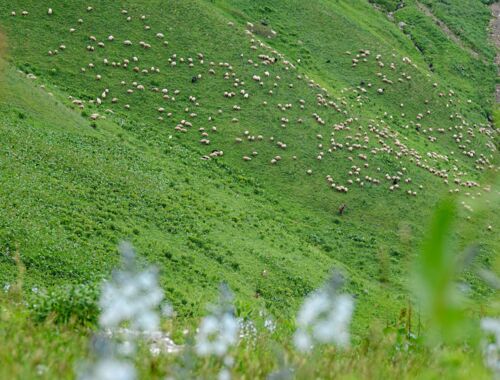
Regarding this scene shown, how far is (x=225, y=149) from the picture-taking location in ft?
119

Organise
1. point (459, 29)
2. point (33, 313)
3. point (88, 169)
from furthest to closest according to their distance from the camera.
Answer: point (459, 29), point (88, 169), point (33, 313)

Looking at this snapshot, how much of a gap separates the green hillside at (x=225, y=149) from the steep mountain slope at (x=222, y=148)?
111mm

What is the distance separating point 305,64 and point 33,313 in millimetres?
44241

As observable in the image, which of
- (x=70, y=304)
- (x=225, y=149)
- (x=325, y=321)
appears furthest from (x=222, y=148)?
(x=325, y=321)

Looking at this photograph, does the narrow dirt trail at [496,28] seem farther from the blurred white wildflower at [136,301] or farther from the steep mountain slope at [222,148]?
the blurred white wildflower at [136,301]

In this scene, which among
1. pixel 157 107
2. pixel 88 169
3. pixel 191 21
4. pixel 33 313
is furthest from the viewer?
pixel 191 21

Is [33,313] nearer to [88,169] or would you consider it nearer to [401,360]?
[401,360]

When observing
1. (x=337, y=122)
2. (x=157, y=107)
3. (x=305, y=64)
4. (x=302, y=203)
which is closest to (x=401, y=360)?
(x=302, y=203)

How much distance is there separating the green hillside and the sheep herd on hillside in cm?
13

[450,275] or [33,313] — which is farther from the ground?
[450,275]

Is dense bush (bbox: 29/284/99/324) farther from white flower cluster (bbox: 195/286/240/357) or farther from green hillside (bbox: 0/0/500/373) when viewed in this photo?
green hillside (bbox: 0/0/500/373)

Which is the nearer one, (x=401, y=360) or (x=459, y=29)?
(x=401, y=360)

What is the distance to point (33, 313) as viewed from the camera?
727 cm

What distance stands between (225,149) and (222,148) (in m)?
0.18
